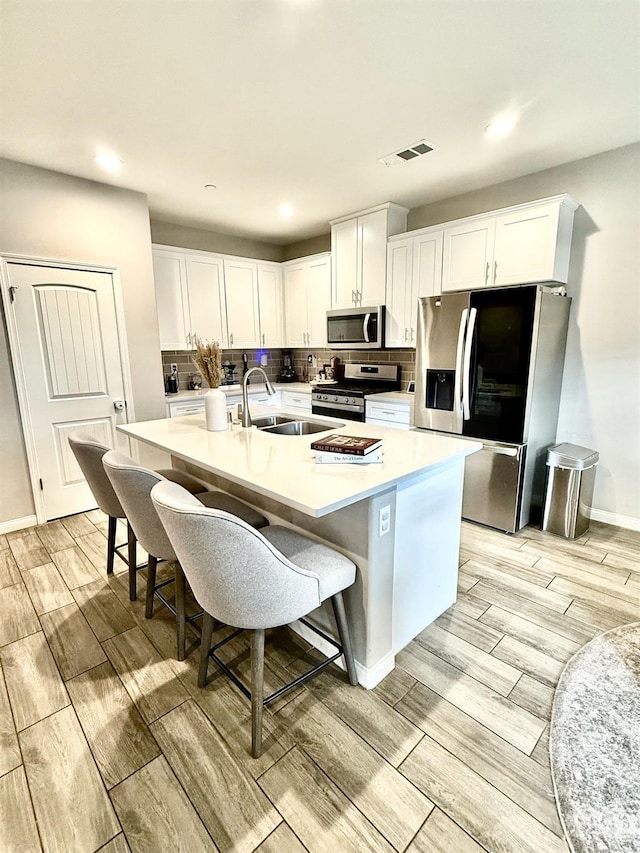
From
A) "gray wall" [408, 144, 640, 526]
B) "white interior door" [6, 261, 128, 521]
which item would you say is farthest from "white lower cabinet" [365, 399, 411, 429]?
"white interior door" [6, 261, 128, 521]

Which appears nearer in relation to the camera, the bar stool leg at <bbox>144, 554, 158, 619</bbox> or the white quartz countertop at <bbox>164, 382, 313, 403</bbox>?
the bar stool leg at <bbox>144, 554, 158, 619</bbox>

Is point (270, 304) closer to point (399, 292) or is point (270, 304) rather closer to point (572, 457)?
point (399, 292)

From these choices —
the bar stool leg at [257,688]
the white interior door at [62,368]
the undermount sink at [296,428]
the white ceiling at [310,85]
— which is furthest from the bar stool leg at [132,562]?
the white ceiling at [310,85]

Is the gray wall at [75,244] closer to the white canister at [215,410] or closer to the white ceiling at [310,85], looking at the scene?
the white ceiling at [310,85]

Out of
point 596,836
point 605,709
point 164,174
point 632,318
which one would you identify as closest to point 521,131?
point 632,318

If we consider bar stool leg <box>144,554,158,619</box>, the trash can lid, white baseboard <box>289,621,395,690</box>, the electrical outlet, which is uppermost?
the electrical outlet

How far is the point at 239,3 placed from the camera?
5.24ft

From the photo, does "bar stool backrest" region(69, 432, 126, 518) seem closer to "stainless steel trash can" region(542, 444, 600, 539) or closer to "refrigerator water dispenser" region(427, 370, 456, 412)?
"refrigerator water dispenser" region(427, 370, 456, 412)

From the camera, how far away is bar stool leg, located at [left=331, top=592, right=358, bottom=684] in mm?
1551

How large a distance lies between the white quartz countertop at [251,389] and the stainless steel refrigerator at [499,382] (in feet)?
6.31

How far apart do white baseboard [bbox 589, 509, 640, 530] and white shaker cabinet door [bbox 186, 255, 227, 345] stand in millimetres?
4159

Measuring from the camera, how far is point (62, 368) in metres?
3.28

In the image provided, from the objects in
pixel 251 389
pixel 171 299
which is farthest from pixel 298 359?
pixel 171 299

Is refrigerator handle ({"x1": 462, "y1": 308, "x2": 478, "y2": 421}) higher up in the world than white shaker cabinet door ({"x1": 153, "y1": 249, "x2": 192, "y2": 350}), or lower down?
lower down
